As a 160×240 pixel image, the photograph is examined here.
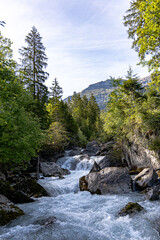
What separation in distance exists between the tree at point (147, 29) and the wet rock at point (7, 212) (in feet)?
37.8

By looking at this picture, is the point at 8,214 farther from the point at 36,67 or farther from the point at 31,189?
the point at 36,67

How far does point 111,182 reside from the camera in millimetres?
11977

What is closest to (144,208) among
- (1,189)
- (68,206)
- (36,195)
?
(68,206)

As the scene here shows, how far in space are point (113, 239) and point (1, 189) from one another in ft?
24.8

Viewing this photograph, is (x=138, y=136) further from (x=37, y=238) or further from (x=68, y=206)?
(x=37, y=238)

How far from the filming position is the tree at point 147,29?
7526mm

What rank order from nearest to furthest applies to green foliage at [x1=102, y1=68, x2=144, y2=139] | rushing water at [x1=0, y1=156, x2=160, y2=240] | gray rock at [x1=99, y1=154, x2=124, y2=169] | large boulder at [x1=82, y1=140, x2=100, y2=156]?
rushing water at [x1=0, y1=156, x2=160, y2=240]
green foliage at [x1=102, y1=68, x2=144, y2=139]
gray rock at [x1=99, y1=154, x2=124, y2=169]
large boulder at [x1=82, y1=140, x2=100, y2=156]

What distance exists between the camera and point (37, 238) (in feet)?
18.5

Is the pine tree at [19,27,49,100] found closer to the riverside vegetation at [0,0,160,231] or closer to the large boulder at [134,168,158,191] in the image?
the riverside vegetation at [0,0,160,231]

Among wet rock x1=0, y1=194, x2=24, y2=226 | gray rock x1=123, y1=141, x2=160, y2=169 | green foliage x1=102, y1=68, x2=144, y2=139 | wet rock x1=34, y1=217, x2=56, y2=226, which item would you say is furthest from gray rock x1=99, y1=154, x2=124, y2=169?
wet rock x1=0, y1=194, x2=24, y2=226

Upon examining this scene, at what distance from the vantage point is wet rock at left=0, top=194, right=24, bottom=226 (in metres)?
7.04

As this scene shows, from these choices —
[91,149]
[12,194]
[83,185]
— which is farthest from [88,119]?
[12,194]

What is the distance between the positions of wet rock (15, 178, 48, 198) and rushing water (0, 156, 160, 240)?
0.77m

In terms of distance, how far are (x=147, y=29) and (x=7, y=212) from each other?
12367 millimetres
